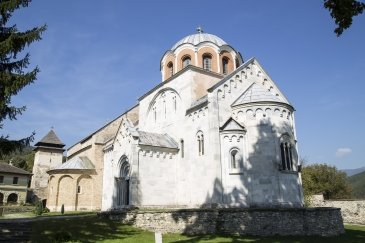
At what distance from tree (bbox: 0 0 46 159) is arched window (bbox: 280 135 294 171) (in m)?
14.3

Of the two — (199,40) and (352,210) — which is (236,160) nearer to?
(199,40)

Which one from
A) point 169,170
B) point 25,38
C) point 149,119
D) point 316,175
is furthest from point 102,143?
point 316,175

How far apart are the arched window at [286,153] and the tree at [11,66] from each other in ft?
46.8

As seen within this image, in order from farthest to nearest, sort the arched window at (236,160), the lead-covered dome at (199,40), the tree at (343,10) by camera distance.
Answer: the lead-covered dome at (199,40)
the arched window at (236,160)
the tree at (343,10)

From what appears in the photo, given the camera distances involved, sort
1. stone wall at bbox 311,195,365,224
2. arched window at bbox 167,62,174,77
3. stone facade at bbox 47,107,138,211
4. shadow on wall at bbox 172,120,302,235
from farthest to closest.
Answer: stone facade at bbox 47,107,138,211 < stone wall at bbox 311,195,365,224 < arched window at bbox 167,62,174,77 < shadow on wall at bbox 172,120,302,235

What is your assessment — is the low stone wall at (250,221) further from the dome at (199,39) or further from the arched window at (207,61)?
the dome at (199,39)

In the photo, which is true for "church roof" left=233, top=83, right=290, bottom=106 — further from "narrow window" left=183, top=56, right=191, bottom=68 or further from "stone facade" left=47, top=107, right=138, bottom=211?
"stone facade" left=47, top=107, right=138, bottom=211


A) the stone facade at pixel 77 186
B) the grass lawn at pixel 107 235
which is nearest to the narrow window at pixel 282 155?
the grass lawn at pixel 107 235

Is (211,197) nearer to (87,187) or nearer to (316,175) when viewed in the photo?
(87,187)

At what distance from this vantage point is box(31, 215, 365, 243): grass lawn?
46.0 feet

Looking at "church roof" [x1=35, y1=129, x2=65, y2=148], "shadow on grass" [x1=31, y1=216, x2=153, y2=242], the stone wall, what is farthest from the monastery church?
"church roof" [x1=35, y1=129, x2=65, y2=148]

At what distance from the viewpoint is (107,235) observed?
49.9 ft

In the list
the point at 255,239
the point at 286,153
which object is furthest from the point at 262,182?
the point at 255,239

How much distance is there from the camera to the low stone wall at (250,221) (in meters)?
15.5
